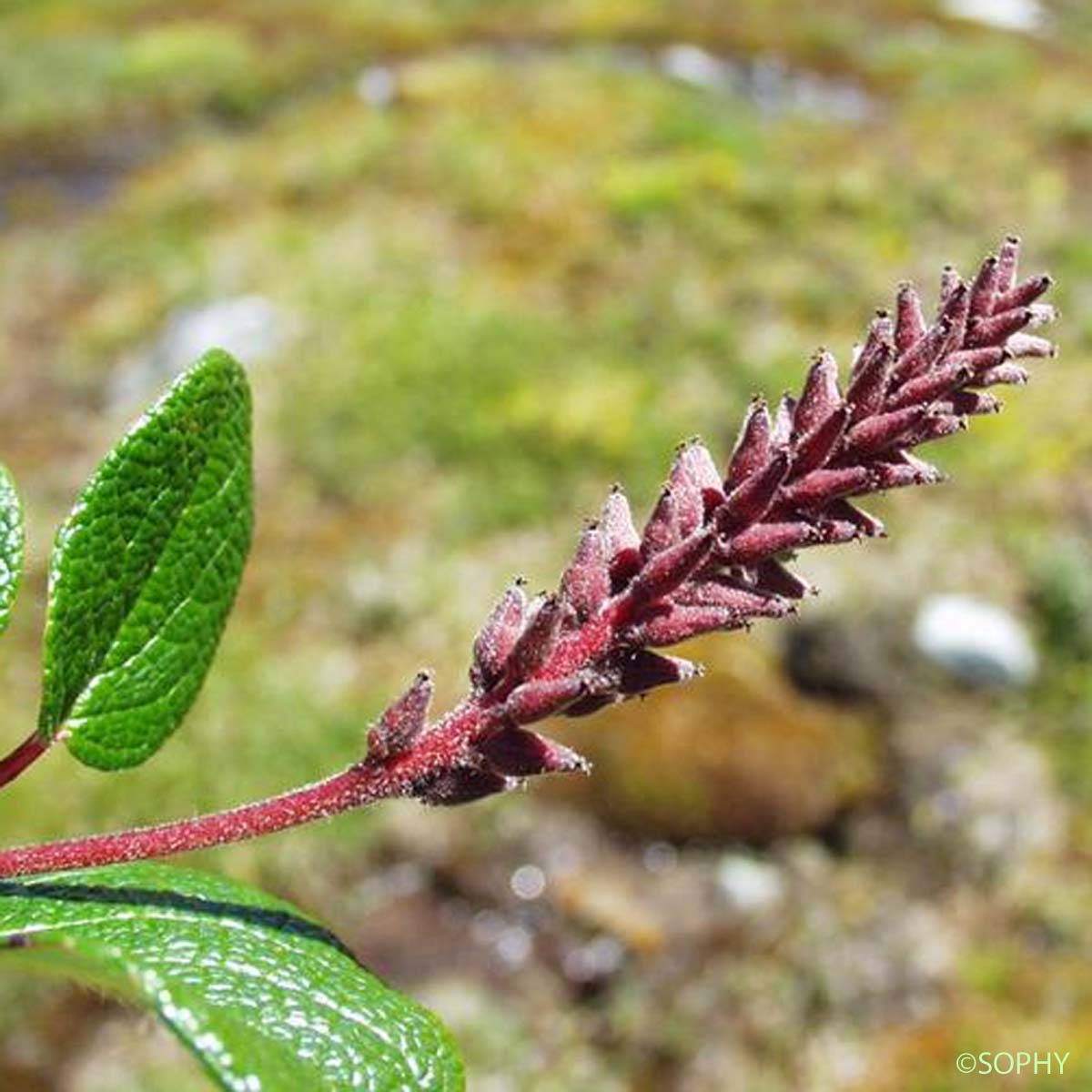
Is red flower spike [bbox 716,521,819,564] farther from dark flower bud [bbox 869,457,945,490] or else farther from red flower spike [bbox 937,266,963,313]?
red flower spike [bbox 937,266,963,313]

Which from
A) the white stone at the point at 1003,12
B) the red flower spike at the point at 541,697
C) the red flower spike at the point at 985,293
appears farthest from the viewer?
the white stone at the point at 1003,12

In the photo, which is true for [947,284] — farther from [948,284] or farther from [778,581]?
[778,581]

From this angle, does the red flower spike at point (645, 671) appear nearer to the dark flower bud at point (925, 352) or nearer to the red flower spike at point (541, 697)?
the red flower spike at point (541, 697)

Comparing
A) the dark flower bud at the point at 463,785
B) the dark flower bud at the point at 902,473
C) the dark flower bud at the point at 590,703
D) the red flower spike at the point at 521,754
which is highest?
the dark flower bud at the point at 902,473

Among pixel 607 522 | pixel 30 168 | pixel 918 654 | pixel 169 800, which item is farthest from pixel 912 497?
pixel 30 168

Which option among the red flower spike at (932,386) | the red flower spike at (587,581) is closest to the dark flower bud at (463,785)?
the red flower spike at (587,581)

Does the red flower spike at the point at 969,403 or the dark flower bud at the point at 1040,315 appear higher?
the dark flower bud at the point at 1040,315

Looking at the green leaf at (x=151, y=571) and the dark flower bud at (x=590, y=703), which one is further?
the green leaf at (x=151, y=571)
